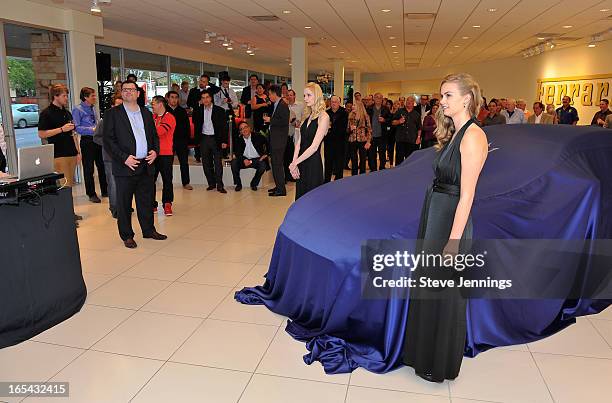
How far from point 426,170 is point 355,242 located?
1.06 metres

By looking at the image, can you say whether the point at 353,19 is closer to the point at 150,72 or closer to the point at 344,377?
the point at 150,72

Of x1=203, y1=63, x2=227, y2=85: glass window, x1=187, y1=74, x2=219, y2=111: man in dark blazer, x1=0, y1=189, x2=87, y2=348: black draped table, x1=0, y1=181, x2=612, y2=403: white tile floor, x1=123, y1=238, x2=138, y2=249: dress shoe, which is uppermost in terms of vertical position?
x1=203, y1=63, x2=227, y2=85: glass window

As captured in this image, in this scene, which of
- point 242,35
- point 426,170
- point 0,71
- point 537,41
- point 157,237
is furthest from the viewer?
point 537,41

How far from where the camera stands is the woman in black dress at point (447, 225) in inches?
82.4

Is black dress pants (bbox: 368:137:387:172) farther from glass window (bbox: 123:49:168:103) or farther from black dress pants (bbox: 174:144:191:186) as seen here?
glass window (bbox: 123:49:168:103)

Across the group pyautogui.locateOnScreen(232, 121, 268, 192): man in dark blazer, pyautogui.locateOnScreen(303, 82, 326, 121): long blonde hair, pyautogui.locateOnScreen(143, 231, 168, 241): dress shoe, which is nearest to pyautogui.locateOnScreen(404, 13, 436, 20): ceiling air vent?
pyautogui.locateOnScreen(232, 121, 268, 192): man in dark blazer

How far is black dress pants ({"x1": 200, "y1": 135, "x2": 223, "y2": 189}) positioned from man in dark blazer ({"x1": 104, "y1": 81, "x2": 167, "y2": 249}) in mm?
2786

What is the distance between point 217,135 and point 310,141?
3.61 meters

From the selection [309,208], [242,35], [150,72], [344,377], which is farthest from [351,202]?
[150,72]

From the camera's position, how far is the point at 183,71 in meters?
14.4

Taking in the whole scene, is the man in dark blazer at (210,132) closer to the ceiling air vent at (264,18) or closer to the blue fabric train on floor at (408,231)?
the ceiling air vent at (264,18)

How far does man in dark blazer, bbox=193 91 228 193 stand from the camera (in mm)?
7395

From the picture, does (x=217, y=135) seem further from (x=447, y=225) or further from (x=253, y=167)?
(x=447, y=225)

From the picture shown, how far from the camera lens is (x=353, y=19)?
8945mm
